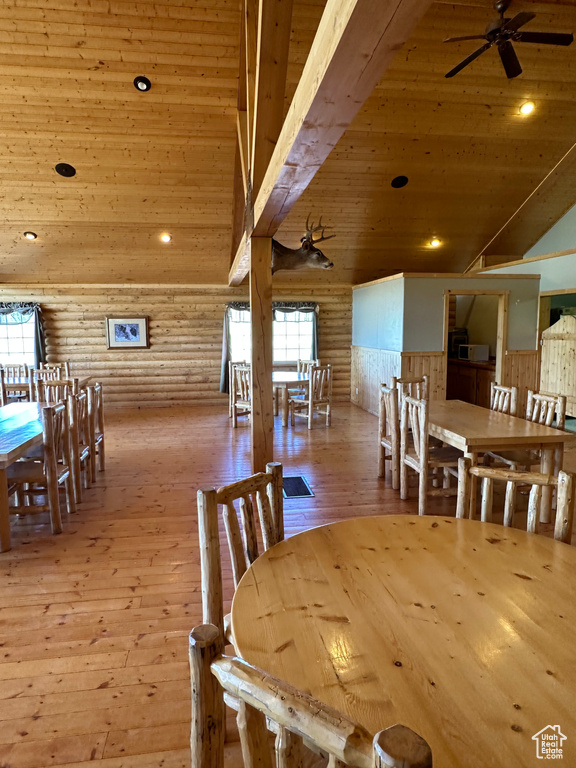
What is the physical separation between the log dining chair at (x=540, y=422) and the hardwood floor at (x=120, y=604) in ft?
2.15

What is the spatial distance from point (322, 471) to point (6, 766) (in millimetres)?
3540

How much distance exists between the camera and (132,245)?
24.8ft

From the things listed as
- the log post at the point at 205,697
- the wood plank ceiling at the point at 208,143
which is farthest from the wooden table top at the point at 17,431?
the wood plank ceiling at the point at 208,143

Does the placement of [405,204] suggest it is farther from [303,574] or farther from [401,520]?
[303,574]

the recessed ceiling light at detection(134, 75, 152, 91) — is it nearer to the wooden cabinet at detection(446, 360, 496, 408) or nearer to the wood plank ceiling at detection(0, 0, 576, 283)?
the wood plank ceiling at detection(0, 0, 576, 283)

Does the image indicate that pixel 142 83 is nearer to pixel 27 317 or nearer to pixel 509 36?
pixel 509 36

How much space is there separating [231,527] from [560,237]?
8.00m

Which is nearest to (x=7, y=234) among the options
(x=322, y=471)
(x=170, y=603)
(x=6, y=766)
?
(x=322, y=471)

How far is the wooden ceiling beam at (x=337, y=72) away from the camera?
4.22ft

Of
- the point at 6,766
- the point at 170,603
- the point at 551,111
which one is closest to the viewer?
the point at 6,766

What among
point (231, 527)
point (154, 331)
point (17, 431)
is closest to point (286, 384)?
point (154, 331)

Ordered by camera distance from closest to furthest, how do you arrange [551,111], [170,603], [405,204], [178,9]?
1. [170,603]
2. [178,9]
3. [551,111]
4. [405,204]

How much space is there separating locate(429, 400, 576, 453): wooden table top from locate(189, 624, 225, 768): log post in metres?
2.77

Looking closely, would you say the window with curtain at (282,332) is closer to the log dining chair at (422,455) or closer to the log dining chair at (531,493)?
the log dining chair at (422,455)
